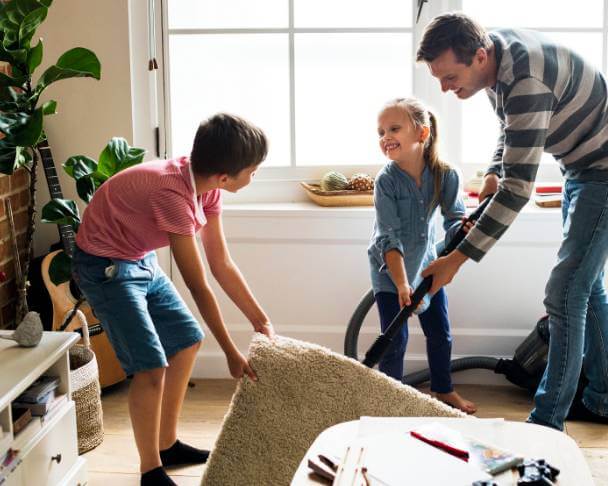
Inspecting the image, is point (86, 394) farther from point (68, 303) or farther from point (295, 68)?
point (295, 68)

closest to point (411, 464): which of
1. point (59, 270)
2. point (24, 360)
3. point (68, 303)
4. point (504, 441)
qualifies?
point (504, 441)

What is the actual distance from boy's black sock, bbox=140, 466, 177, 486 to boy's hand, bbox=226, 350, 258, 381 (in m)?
0.36

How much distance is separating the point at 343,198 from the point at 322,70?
1.62ft

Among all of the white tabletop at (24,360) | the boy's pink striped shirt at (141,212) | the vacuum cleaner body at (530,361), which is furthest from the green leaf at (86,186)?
the vacuum cleaner body at (530,361)

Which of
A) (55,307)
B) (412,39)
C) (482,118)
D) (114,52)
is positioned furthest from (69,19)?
(482,118)

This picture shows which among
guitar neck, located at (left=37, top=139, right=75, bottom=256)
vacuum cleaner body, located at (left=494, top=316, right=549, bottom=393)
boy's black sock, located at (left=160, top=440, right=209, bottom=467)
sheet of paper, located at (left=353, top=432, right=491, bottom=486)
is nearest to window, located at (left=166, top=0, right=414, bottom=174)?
guitar neck, located at (left=37, top=139, right=75, bottom=256)

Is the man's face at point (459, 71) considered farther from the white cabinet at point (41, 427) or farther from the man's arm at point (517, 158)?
the white cabinet at point (41, 427)

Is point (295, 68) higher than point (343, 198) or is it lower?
higher

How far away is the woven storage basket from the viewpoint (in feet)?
9.37

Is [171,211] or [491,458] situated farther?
[171,211]

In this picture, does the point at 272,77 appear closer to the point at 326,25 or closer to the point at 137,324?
the point at 326,25

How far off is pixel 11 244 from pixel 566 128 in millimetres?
1869

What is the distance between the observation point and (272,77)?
3498mm

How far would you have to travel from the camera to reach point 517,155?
239 centimetres
